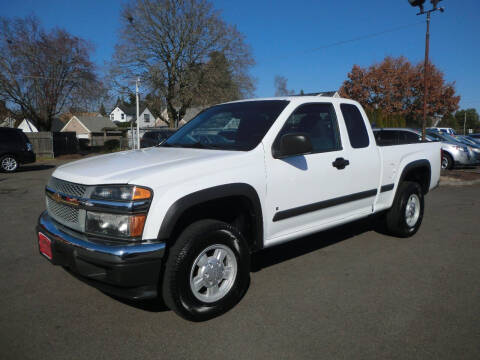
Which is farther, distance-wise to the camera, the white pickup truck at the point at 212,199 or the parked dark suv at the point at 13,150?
the parked dark suv at the point at 13,150

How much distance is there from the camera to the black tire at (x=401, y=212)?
514 centimetres

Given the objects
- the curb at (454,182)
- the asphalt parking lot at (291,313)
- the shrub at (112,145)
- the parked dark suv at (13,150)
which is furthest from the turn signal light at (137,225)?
the shrub at (112,145)

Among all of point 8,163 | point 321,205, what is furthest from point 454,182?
point 8,163

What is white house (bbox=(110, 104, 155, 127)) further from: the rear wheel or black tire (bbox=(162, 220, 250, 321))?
black tire (bbox=(162, 220, 250, 321))

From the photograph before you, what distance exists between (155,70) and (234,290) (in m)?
28.2

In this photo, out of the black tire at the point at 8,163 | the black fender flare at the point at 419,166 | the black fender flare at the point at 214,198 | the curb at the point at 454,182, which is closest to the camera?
the black fender flare at the point at 214,198

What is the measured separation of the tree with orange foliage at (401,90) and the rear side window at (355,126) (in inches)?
2011

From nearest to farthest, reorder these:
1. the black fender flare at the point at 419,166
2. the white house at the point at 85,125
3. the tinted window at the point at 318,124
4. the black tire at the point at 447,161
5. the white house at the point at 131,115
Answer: the tinted window at the point at 318,124 < the black fender flare at the point at 419,166 < the black tire at the point at 447,161 < the white house at the point at 85,125 < the white house at the point at 131,115

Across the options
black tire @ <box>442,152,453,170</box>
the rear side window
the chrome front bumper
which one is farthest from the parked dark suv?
black tire @ <box>442,152,453,170</box>

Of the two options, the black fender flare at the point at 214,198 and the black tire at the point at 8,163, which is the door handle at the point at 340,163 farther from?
the black tire at the point at 8,163

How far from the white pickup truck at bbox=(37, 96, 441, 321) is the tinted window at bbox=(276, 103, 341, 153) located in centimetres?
1

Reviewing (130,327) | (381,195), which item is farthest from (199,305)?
(381,195)

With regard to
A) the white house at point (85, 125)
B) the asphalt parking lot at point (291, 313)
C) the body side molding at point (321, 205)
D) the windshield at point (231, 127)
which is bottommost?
the asphalt parking lot at point (291, 313)

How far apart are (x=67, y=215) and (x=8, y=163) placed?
1399 centimetres
